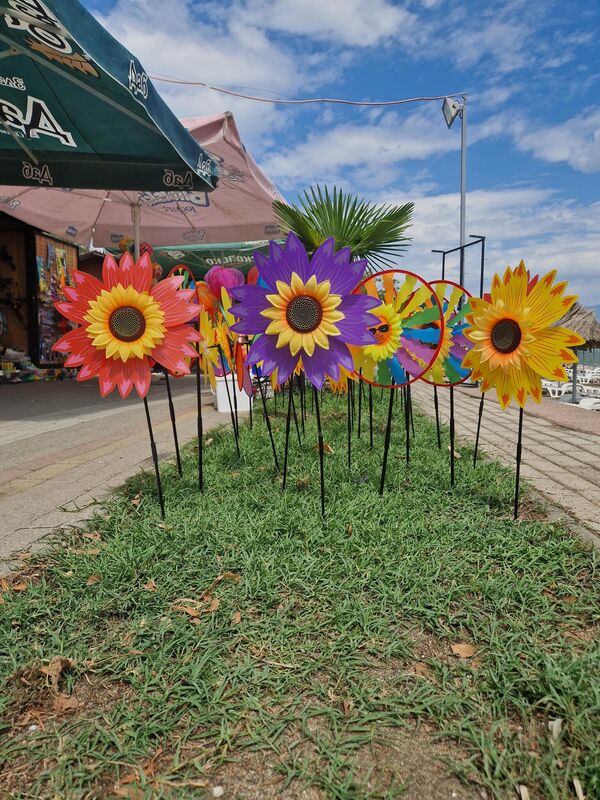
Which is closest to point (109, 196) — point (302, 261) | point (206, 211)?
point (206, 211)

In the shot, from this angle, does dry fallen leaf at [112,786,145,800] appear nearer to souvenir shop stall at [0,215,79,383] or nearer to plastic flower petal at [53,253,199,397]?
plastic flower petal at [53,253,199,397]

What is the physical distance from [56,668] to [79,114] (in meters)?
4.72

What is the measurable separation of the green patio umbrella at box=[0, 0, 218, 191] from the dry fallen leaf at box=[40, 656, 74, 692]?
3480 mm

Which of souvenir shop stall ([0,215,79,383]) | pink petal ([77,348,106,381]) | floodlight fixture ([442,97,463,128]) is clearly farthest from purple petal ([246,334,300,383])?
floodlight fixture ([442,97,463,128])

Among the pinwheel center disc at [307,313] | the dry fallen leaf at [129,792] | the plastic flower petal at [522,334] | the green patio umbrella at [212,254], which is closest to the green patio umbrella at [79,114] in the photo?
the pinwheel center disc at [307,313]

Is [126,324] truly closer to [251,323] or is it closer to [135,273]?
[135,273]

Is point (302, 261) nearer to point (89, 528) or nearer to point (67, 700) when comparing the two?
point (89, 528)

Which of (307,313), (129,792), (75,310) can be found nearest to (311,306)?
(307,313)

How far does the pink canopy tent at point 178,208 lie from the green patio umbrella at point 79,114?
6.52 feet

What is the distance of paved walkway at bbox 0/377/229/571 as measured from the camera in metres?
2.59

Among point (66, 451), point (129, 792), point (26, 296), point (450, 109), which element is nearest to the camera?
point (129, 792)

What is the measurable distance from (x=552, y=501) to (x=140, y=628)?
6.99 feet

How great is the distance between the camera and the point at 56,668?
4.57 feet

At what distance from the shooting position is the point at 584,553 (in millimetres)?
2068
